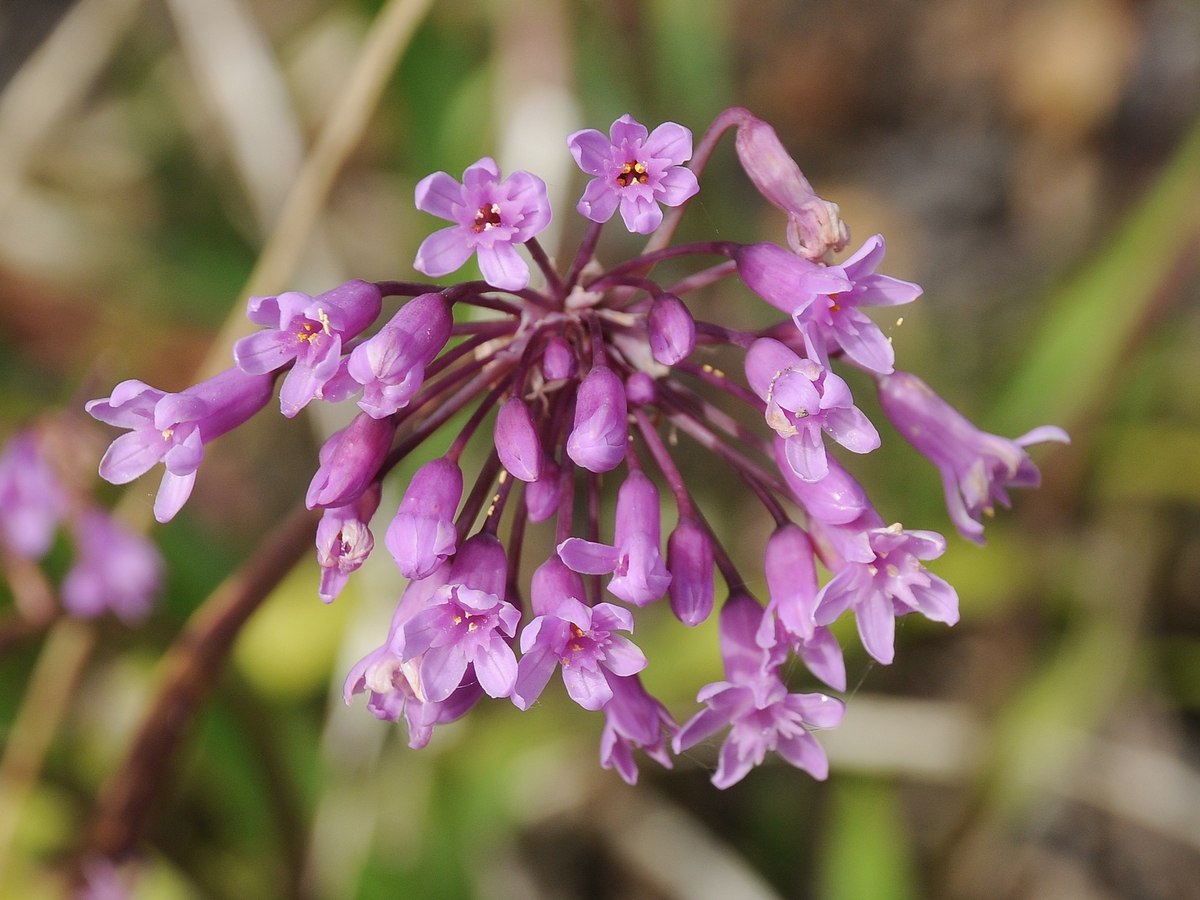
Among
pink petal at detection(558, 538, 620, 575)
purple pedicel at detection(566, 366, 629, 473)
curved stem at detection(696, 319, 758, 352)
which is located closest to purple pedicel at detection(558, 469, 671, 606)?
pink petal at detection(558, 538, 620, 575)

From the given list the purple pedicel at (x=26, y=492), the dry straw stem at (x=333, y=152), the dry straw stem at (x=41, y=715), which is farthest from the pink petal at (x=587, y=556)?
the purple pedicel at (x=26, y=492)

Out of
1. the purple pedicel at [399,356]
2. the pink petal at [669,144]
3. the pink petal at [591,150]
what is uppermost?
the pink petal at [591,150]

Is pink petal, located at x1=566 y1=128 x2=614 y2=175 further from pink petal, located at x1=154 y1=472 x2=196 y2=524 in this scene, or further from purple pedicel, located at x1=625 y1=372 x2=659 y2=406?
pink petal, located at x1=154 y1=472 x2=196 y2=524

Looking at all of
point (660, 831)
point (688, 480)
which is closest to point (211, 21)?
point (688, 480)

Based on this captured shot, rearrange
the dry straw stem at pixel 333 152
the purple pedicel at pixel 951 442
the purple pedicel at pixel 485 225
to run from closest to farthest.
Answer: the purple pedicel at pixel 485 225 < the purple pedicel at pixel 951 442 < the dry straw stem at pixel 333 152

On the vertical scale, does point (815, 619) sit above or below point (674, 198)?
below

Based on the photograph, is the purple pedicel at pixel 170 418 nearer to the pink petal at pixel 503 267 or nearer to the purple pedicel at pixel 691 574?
the pink petal at pixel 503 267

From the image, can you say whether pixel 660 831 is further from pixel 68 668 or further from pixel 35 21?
pixel 35 21
